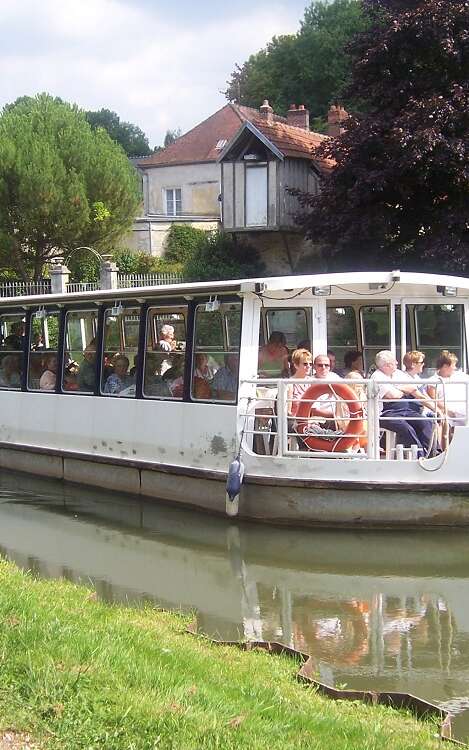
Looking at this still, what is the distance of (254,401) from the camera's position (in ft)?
34.5

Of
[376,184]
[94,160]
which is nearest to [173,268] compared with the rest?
[94,160]

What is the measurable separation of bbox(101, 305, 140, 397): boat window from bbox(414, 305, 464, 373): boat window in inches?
142

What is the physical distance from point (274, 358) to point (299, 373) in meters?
0.74

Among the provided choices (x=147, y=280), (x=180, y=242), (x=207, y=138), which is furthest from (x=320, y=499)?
(x=207, y=138)

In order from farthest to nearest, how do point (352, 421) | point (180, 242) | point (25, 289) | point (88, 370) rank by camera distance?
point (180, 242) < point (25, 289) < point (88, 370) < point (352, 421)

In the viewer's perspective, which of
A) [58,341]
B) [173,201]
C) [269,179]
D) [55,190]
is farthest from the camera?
[173,201]

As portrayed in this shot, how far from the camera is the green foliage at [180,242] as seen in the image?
3881 cm

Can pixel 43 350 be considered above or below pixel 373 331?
below

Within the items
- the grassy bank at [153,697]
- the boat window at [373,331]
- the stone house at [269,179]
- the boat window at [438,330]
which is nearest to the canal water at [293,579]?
the grassy bank at [153,697]

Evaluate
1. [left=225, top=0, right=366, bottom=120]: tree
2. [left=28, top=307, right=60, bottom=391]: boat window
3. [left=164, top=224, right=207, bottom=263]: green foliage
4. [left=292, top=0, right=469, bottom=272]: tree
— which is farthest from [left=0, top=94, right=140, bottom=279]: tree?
[left=28, top=307, right=60, bottom=391]: boat window

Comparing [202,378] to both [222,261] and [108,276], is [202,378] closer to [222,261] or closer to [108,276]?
[108,276]

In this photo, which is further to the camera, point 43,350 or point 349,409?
point 43,350

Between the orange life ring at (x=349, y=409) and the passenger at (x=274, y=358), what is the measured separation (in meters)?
0.94

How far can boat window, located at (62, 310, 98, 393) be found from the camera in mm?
13125
